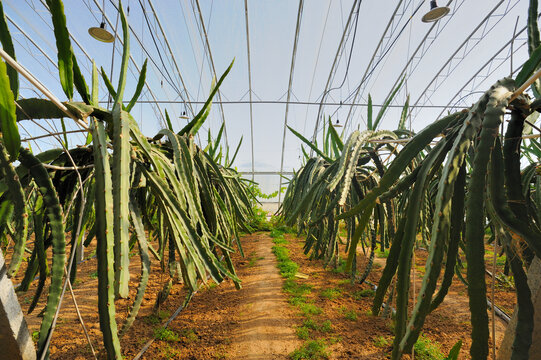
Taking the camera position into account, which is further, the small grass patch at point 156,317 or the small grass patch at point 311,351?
the small grass patch at point 156,317

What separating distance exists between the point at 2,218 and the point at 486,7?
8604mm

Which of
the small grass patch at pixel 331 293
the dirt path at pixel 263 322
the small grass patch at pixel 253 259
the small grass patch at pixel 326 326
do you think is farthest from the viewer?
the small grass patch at pixel 253 259

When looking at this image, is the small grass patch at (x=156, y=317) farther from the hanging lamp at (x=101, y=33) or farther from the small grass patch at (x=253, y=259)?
the hanging lamp at (x=101, y=33)

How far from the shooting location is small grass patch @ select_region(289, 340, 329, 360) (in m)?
1.30

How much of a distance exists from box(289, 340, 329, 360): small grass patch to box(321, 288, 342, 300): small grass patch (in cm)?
58

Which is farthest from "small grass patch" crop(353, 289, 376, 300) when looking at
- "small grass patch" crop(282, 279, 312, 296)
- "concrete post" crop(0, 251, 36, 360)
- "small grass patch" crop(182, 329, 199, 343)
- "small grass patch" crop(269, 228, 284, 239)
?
"small grass patch" crop(269, 228, 284, 239)

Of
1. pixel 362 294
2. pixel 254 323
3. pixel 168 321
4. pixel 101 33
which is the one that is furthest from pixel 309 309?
pixel 101 33

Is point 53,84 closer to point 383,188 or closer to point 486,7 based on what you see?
point 383,188

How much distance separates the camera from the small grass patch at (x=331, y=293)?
77.4 inches

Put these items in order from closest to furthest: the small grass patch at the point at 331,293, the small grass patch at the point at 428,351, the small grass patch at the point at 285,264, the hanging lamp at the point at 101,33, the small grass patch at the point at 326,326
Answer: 1. the small grass patch at the point at 428,351
2. the small grass patch at the point at 326,326
3. the small grass patch at the point at 331,293
4. the small grass patch at the point at 285,264
5. the hanging lamp at the point at 101,33

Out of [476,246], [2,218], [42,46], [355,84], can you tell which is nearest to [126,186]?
[2,218]

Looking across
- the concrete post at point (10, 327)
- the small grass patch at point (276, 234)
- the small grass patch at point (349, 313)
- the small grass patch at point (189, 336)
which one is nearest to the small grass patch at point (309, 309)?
the small grass patch at point (349, 313)

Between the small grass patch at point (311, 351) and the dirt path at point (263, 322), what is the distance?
0.17 ft

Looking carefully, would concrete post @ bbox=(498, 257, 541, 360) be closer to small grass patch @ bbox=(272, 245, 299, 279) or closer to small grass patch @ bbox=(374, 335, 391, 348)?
small grass patch @ bbox=(374, 335, 391, 348)
